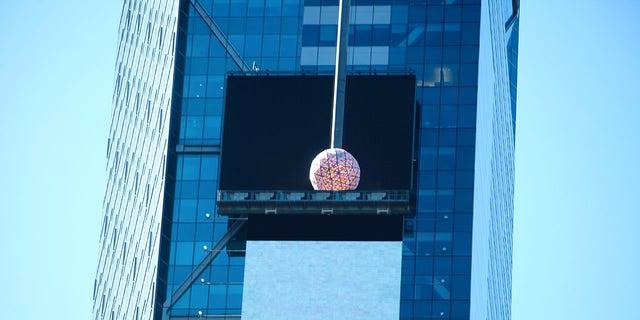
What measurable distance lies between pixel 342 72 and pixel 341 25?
450cm

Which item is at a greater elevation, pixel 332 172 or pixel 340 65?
pixel 340 65

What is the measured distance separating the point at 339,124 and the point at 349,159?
298cm

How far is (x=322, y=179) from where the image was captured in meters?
186

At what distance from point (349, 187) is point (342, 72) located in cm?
916

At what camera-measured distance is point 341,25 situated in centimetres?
18775

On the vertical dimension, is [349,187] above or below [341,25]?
below

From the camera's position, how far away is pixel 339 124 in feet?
609

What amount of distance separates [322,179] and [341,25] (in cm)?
1150

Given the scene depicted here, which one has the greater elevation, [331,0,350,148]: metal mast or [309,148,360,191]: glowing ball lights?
[331,0,350,148]: metal mast

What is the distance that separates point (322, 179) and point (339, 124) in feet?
13.9

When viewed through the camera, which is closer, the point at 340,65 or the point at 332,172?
the point at 332,172

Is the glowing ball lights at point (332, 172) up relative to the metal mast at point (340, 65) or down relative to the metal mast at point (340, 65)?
down

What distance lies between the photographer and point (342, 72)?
190750mm

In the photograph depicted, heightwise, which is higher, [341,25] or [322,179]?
[341,25]
